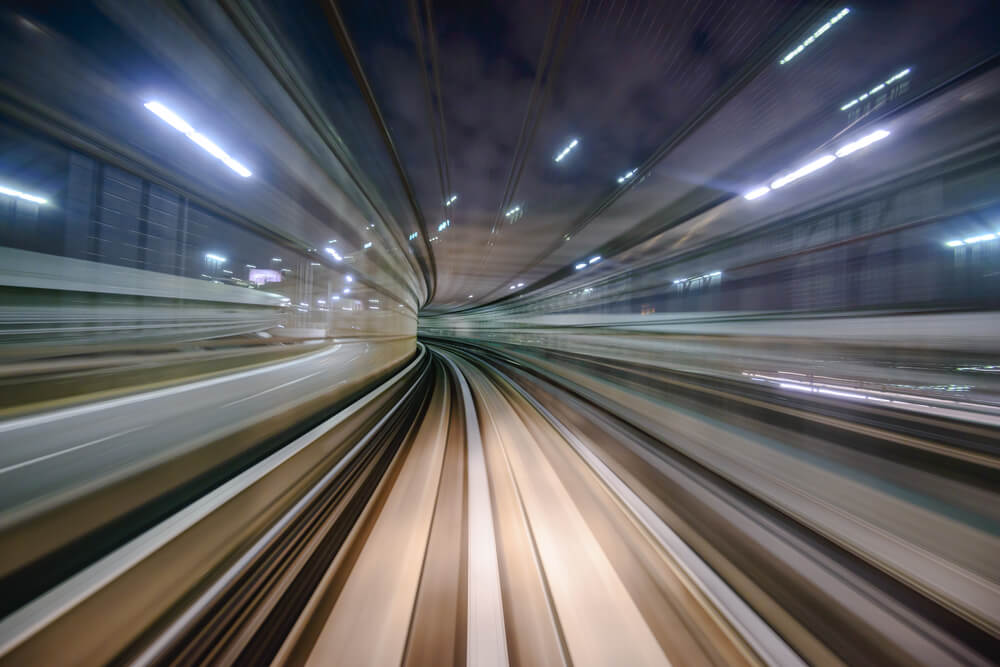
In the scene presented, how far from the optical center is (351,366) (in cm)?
335

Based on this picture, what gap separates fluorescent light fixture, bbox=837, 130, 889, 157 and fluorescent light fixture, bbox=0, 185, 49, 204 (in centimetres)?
500

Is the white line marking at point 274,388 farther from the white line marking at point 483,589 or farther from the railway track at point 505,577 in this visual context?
the white line marking at point 483,589

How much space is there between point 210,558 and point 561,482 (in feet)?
5.24

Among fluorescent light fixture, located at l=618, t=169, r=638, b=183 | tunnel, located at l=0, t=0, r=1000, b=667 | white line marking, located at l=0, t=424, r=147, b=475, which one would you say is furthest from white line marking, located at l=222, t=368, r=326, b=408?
fluorescent light fixture, located at l=618, t=169, r=638, b=183

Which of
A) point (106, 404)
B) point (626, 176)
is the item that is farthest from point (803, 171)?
point (106, 404)

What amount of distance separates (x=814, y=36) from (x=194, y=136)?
3.92 metres

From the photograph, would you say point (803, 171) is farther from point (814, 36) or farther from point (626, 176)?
point (626, 176)

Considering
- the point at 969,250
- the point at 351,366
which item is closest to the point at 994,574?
the point at 969,250

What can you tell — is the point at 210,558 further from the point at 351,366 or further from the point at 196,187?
the point at 351,366

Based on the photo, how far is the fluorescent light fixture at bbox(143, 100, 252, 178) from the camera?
4.83 feet

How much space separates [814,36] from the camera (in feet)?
6.20

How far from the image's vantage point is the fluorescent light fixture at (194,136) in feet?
4.83

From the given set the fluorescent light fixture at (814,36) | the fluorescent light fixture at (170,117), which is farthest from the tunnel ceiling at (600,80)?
the fluorescent light fixture at (170,117)

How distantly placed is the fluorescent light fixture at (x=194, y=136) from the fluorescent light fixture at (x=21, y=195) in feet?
2.12
